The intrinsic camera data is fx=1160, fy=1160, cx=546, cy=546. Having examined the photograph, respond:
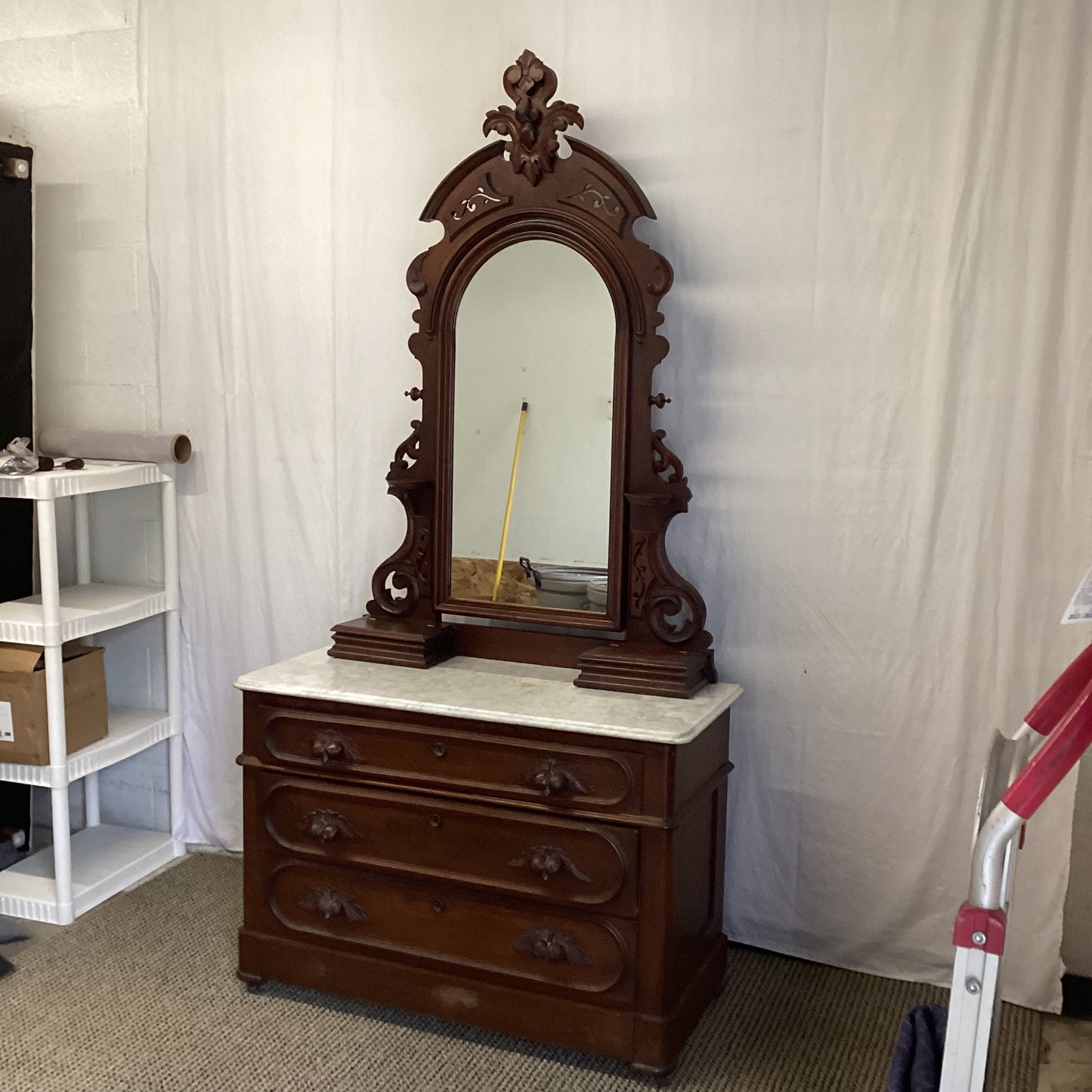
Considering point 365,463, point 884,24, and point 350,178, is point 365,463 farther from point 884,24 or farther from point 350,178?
point 884,24

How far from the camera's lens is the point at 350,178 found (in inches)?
114

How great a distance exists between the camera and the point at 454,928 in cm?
239

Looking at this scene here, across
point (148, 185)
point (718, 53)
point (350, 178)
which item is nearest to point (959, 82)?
point (718, 53)

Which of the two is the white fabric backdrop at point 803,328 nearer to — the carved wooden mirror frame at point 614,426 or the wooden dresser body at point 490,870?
the carved wooden mirror frame at point 614,426

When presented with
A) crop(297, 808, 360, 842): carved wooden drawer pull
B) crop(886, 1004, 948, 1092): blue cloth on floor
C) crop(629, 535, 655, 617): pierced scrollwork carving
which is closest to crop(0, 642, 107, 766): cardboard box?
crop(297, 808, 360, 842): carved wooden drawer pull

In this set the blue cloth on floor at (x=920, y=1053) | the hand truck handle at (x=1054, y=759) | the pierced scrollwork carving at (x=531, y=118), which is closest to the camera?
the hand truck handle at (x=1054, y=759)

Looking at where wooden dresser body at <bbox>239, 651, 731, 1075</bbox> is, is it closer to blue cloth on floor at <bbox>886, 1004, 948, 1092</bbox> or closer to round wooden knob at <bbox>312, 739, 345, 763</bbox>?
round wooden knob at <bbox>312, 739, 345, 763</bbox>

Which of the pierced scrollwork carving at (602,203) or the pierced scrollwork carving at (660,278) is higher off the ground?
the pierced scrollwork carving at (602,203)

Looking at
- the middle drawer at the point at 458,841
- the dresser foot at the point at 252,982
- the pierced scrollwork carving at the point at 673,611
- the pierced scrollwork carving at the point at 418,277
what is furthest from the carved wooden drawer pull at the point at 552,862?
the pierced scrollwork carving at the point at 418,277

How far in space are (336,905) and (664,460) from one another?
118cm

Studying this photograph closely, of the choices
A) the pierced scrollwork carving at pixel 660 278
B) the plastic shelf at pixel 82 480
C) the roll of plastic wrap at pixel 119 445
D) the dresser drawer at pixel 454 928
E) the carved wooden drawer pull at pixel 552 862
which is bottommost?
the dresser drawer at pixel 454 928

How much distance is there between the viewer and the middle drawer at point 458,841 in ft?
7.39

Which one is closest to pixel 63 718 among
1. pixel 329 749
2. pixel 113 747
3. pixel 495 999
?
pixel 113 747

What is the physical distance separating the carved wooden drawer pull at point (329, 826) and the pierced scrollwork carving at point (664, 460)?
1006mm
